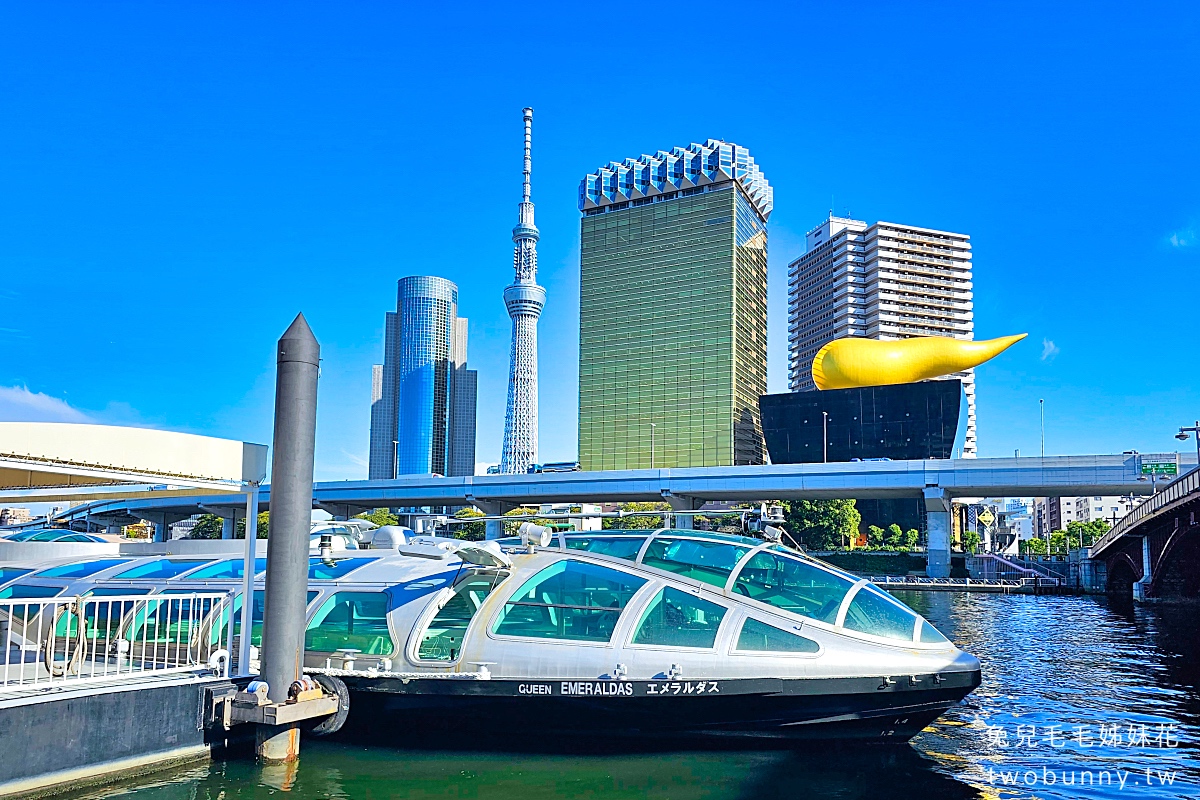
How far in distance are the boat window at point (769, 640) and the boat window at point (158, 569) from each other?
34.7 ft

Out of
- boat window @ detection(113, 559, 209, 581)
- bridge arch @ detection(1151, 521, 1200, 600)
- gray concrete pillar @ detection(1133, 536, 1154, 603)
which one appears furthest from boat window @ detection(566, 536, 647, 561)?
gray concrete pillar @ detection(1133, 536, 1154, 603)

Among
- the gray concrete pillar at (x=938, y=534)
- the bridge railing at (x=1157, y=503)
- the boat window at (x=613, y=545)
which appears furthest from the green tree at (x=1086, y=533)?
the boat window at (x=613, y=545)

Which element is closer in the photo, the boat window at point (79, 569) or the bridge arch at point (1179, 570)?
the boat window at point (79, 569)

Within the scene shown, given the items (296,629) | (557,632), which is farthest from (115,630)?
(557,632)

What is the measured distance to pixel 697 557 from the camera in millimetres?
15055

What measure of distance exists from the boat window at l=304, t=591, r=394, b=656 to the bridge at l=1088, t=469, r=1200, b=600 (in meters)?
38.9

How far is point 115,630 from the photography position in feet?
54.2

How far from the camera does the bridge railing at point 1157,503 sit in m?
42.2

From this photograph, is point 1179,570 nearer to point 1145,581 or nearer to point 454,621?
point 1145,581

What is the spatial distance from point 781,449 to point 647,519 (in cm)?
2736

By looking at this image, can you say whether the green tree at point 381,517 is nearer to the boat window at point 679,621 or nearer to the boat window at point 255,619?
the boat window at point 255,619

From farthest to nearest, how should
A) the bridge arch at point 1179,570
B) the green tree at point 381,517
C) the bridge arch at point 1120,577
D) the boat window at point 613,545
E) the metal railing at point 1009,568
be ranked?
the green tree at point 381,517
the metal railing at point 1009,568
the bridge arch at point 1120,577
the bridge arch at point 1179,570
the boat window at point 613,545

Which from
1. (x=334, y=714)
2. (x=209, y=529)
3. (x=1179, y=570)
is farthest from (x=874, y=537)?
(x=334, y=714)

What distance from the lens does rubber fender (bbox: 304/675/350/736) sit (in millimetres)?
13984
